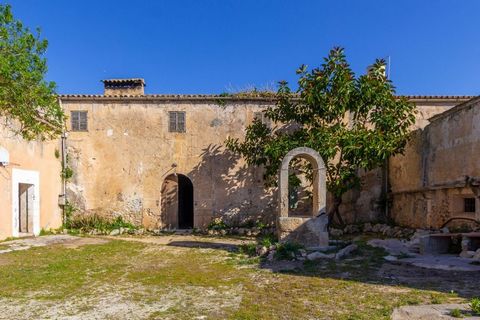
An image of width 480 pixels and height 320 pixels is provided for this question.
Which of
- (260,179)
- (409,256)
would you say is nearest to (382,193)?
(260,179)

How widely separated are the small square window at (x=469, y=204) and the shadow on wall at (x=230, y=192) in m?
6.96

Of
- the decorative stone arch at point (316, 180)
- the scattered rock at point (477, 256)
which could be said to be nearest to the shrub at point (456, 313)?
the scattered rock at point (477, 256)

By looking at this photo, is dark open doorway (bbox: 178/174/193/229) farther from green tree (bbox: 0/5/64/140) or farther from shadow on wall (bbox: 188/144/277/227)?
green tree (bbox: 0/5/64/140)

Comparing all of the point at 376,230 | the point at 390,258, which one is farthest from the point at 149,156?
the point at 390,258

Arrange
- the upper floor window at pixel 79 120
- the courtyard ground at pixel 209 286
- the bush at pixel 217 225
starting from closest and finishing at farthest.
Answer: the courtyard ground at pixel 209 286 → the bush at pixel 217 225 → the upper floor window at pixel 79 120

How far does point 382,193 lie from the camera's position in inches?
629

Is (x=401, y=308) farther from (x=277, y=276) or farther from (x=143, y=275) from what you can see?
(x=143, y=275)

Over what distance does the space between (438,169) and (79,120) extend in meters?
14.2

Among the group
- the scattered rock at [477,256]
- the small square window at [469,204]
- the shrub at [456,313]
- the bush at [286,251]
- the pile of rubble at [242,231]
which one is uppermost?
the small square window at [469,204]

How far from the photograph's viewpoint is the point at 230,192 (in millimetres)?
15758

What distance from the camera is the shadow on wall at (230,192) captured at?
15711 millimetres

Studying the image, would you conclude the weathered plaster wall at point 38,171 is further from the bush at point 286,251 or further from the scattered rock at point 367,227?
the scattered rock at point 367,227

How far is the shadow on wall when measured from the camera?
1571cm

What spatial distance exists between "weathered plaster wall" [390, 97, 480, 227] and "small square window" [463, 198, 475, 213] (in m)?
0.12
